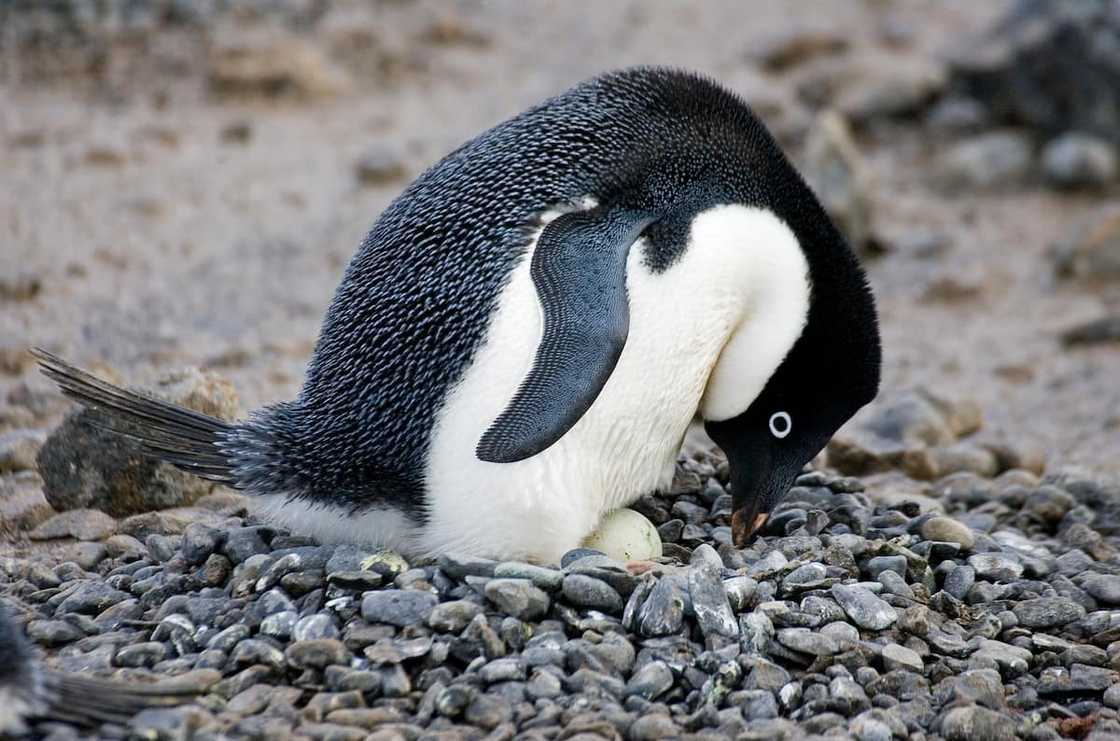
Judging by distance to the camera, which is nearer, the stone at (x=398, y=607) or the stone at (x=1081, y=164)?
the stone at (x=398, y=607)

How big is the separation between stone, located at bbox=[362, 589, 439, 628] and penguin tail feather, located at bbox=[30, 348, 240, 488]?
1.63ft

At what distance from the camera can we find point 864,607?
265 centimetres

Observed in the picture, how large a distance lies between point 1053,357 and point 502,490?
3435mm

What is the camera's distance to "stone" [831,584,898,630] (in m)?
2.63

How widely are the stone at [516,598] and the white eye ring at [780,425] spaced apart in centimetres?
82

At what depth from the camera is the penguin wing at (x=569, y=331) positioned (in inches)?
99.8

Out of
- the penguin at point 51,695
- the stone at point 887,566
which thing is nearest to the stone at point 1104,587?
the stone at point 887,566

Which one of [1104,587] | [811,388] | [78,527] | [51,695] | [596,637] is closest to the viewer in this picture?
[51,695]

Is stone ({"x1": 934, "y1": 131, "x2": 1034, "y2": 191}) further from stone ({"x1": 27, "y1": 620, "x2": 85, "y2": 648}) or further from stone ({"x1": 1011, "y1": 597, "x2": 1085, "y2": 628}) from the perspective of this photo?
stone ({"x1": 27, "y1": 620, "x2": 85, "y2": 648})

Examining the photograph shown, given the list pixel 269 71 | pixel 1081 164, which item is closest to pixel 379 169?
pixel 269 71

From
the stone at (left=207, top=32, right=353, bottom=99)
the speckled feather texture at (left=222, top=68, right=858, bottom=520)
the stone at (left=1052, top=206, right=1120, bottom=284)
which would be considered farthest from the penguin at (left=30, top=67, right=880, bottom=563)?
the stone at (left=207, top=32, right=353, bottom=99)

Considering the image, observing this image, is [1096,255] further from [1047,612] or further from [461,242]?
[461,242]

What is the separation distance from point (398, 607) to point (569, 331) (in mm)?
583

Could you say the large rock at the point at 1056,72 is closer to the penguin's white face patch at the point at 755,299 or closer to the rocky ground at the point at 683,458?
the rocky ground at the point at 683,458
